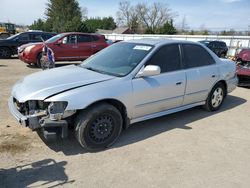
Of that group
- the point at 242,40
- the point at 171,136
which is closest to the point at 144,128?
the point at 171,136

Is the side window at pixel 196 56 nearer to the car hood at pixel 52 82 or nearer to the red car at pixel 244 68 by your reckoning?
the car hood at pixel 52 82

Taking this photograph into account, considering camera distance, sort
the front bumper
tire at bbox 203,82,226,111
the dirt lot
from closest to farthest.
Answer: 1. the dirt lot
2. the front bumper
3. tire at bbox 203,82,226,111

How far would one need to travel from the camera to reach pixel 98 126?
157 inches

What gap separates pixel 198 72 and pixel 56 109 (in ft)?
9.94

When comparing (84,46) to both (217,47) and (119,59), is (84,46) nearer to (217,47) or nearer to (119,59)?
(119,59)

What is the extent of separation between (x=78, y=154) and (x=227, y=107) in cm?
417

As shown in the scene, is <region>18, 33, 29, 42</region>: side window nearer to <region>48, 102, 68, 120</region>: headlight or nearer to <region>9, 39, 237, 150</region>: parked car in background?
<region>9, 39, 237, 150</region>: parked car in background

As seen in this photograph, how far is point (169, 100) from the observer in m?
4.88

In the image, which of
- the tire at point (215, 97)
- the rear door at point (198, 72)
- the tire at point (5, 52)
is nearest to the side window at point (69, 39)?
the tire at point (5, 52)

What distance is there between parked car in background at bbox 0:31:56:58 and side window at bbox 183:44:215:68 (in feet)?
37.9

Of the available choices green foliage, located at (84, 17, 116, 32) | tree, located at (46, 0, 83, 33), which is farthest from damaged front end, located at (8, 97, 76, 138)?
green foliage, located at (84, 17, 116, 32)

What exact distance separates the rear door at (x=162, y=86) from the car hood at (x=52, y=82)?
593 mm

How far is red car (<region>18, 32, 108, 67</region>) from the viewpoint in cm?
1202

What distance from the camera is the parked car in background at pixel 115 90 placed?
3693 mm
